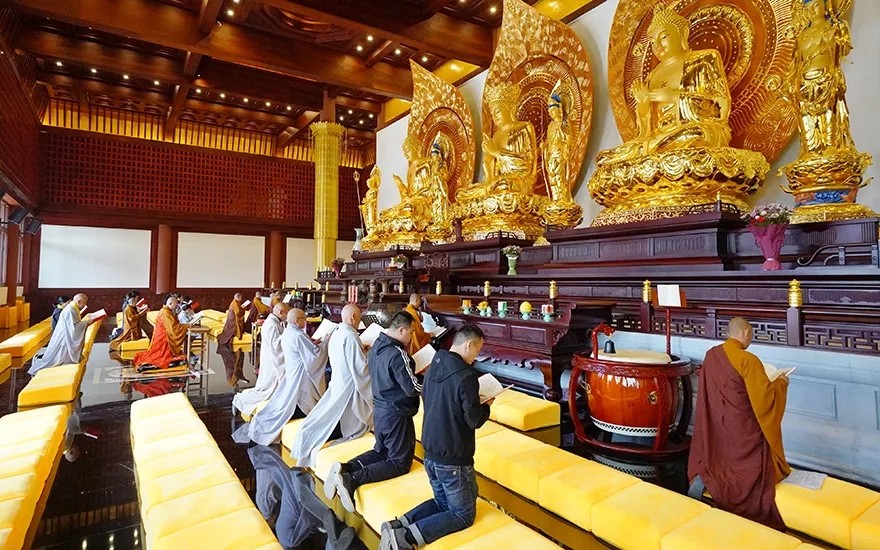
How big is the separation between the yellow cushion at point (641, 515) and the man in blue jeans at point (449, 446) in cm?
57

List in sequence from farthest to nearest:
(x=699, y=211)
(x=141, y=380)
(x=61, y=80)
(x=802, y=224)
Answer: (x=61, y=80), (x=141, y=380), (x=699, y=211), (x=802, y=224)

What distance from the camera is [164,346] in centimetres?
620

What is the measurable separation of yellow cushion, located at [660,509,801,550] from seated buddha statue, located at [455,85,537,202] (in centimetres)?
576

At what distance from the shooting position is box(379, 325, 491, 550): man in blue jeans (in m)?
1.95

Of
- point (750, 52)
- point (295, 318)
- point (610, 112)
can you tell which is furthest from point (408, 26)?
point (295, 318)

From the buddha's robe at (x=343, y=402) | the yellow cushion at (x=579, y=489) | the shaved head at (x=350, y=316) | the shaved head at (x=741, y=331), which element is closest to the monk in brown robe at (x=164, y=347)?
the buddha's robe at (x=343, y=402)

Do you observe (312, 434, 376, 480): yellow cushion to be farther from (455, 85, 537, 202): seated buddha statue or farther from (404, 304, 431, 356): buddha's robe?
(455, 85, 537, 202): seated buddha statue

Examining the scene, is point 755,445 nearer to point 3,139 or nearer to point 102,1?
point 102,1

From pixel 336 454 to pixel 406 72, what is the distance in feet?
32.7

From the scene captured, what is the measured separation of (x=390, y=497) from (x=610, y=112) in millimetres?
6135

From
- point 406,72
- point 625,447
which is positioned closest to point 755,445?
point 625,447

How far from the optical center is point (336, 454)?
2.89m

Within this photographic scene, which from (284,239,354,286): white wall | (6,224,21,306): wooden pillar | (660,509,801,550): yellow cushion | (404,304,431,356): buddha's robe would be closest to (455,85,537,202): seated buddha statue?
(404,304,431,356): buddha's robe

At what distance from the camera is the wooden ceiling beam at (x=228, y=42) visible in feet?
24.3
